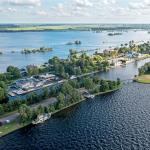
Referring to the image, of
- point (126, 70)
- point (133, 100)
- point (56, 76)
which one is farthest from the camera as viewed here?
point (126, 70)

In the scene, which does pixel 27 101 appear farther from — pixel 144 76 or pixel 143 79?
pixel 144 76

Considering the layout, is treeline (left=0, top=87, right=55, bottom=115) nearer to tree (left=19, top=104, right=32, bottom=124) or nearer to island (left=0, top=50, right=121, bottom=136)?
island (left=0, top=50, right=121, bottom=136)

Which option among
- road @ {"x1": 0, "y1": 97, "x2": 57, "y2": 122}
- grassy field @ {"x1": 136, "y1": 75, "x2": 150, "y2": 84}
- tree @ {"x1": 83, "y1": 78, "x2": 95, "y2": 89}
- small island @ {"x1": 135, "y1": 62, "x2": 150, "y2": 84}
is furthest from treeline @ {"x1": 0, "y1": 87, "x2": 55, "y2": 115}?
small island @ {"x1": 135, "y1": 62, "x2": 150, "y2": 84}

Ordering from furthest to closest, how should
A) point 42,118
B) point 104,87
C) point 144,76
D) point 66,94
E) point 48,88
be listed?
point 144,76 → point 48,88 → point 104,87 → point 66,94 → point 42,118

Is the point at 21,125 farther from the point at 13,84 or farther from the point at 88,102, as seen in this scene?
the point at 13,84

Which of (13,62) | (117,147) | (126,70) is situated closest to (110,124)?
(117,147)

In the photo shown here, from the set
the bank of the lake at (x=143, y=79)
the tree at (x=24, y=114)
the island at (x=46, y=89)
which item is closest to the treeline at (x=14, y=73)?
the island at (x=46, y=89)

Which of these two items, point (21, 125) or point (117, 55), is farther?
point (117, 55)

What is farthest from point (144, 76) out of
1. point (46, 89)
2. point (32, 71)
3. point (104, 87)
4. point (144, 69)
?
point (46, 89)

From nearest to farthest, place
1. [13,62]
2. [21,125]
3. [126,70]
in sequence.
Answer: [21,125] < [126,70] < [13,62]
